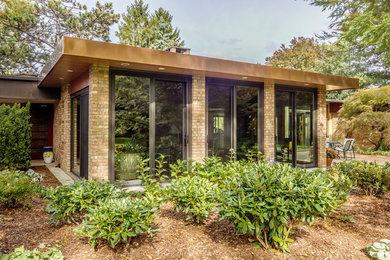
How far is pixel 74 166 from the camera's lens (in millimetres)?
6957

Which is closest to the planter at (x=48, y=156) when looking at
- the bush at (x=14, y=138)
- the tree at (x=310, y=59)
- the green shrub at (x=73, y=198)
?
the bush at (x=14, y=138)

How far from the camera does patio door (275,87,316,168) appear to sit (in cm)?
736

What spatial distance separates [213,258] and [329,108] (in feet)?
52.5

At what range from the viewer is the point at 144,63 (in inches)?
189

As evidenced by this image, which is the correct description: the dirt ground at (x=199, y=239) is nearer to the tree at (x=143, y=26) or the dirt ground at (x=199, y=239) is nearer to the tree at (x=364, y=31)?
the tree at (x=364, y=31)

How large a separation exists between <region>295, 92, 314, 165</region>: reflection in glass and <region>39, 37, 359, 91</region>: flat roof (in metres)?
0.82

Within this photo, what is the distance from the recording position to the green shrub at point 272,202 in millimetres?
2436

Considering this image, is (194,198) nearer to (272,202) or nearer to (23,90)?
(272,202)

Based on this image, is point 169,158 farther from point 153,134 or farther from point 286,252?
point 286,252

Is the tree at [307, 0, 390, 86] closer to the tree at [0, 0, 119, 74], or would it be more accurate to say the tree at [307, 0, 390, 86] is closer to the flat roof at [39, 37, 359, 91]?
the flat roof at [39, 37, 359, 91]

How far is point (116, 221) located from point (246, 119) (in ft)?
16.1

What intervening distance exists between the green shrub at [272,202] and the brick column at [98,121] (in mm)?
3188

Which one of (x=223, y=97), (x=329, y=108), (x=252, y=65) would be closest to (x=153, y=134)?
(x=223, y=97)

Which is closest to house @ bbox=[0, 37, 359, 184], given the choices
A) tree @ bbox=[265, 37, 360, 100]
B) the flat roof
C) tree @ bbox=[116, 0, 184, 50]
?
the flat roof
